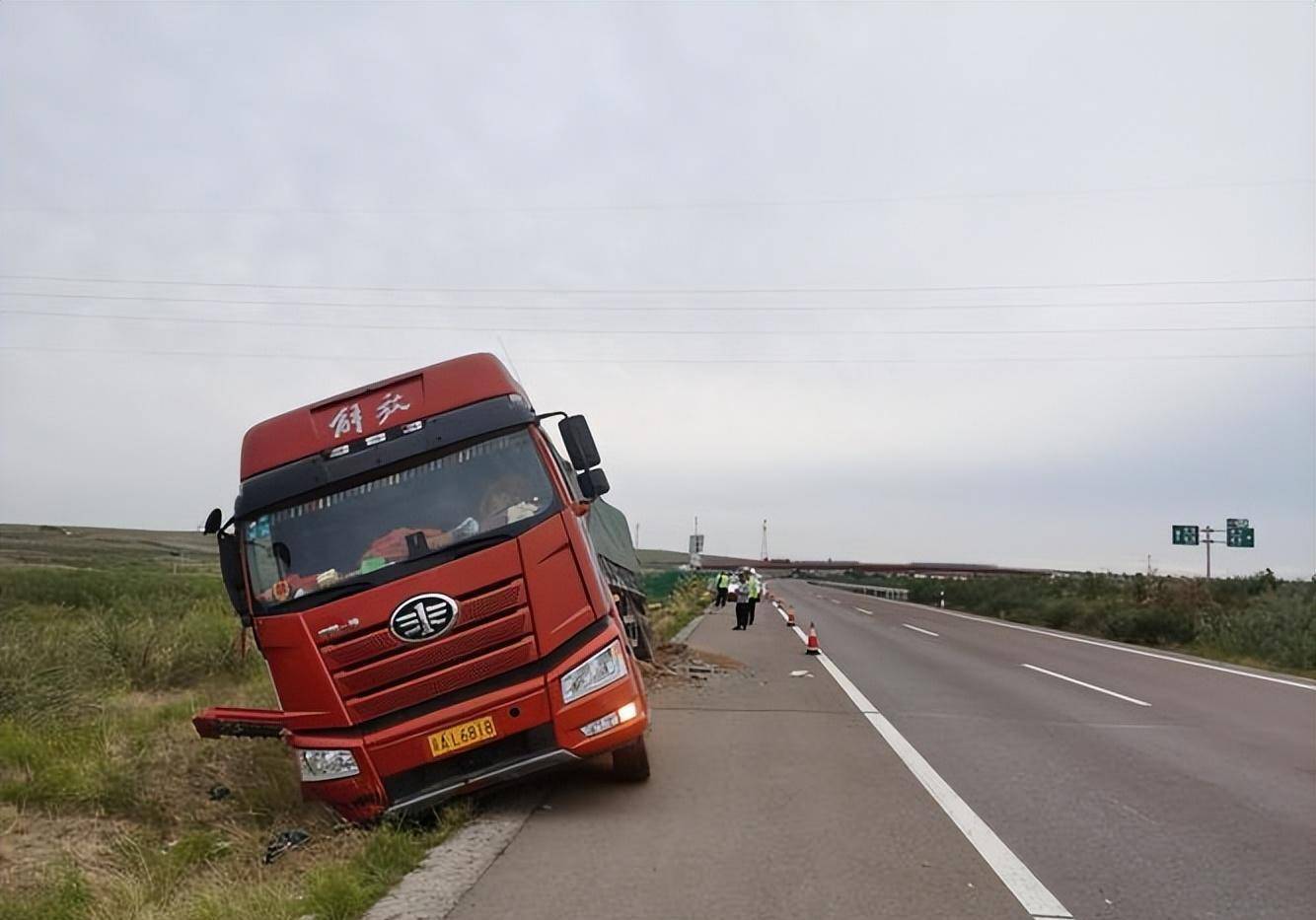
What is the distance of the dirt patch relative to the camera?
14.4 metres

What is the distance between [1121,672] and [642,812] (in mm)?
13288

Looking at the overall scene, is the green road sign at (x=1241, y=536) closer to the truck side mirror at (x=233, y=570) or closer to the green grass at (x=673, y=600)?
the green grass at (x=673, y=600)

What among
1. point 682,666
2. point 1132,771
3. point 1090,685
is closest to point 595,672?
point 1132,771

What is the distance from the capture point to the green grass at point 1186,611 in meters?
22.7

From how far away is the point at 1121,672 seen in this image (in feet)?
57.5

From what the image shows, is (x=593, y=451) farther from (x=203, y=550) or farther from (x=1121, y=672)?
(x=203, y=550)

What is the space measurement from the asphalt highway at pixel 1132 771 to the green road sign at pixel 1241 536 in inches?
1423

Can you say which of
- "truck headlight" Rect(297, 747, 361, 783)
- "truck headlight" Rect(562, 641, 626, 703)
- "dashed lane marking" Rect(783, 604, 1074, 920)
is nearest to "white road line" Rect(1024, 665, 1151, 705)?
"dashed lane marking" Rect(783, 604, 1074, 920)

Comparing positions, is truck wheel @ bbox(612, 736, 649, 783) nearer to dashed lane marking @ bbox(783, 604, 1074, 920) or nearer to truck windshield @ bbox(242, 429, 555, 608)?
truck windshield @ bbox(242, 429, 555, 608)

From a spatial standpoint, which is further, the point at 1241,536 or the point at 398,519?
the point at 1241,536

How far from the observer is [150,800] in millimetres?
8289

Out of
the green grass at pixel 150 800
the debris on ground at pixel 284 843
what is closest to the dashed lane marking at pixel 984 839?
the green grass at pixel 150 800

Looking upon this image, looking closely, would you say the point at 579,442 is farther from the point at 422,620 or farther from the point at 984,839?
the point at 984,839

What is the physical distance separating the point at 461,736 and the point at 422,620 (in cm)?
74
